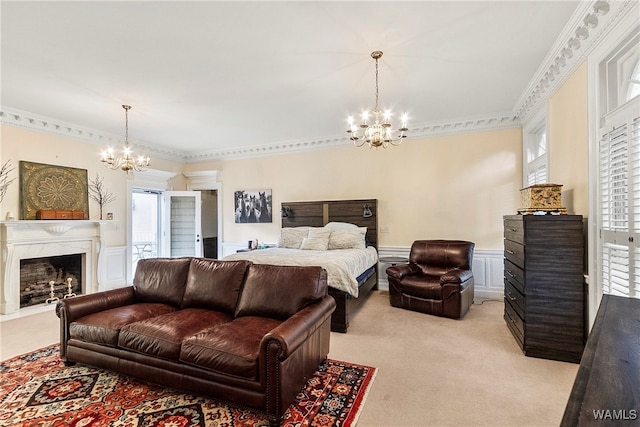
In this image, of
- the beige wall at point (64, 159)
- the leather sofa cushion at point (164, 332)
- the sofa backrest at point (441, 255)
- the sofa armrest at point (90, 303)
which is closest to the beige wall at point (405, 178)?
the beige wall at point (64, 159)

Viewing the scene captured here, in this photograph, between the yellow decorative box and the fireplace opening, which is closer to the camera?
the yellow decorative box

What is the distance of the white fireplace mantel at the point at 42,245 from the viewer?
4.14 meters

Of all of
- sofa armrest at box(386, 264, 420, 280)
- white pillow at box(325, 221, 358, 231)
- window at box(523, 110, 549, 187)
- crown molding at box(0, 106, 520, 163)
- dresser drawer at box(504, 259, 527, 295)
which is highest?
crown molding at box(0, 106, 520, 163)

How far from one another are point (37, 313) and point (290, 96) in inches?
187

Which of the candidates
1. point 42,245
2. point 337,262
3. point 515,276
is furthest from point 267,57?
point 42,245

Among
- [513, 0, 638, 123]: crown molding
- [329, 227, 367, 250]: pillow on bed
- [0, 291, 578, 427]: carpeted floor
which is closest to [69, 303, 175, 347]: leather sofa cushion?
[0, 291, 578, 427]: carpeted floor

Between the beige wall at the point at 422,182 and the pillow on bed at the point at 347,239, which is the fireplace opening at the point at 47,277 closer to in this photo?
the beige wall at the point at 422,182

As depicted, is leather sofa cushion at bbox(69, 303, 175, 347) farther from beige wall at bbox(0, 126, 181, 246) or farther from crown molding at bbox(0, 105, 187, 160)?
crown molding at bbox(0, 105, 187, 160)

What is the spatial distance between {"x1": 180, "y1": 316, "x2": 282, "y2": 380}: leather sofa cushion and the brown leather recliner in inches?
99.9

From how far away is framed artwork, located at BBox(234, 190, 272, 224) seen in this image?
20.9ft

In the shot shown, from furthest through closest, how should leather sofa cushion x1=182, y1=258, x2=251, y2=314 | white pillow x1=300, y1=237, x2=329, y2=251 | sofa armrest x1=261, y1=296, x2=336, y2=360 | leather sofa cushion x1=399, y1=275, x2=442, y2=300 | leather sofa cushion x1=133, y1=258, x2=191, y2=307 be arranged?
white pillow x1=300, y1=237, x2=329, y2=251, leather sofa cushion x1=399, y1=275, x2=442, y2=300, leather sofa cushion x1=133, y1=258, x2=191, y2=307, leather sofa cushion x1=182, y1=258, x2=251, y2=314, sofa armrest x1=261, y1=296, x2=336, y2=360

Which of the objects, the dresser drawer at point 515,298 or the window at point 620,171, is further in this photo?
the dresser drawer at point 515,298

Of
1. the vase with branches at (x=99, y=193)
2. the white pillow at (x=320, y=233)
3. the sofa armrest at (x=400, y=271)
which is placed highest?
the vase with branches at (x=99, y=193)

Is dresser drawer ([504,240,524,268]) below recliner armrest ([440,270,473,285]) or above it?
above
